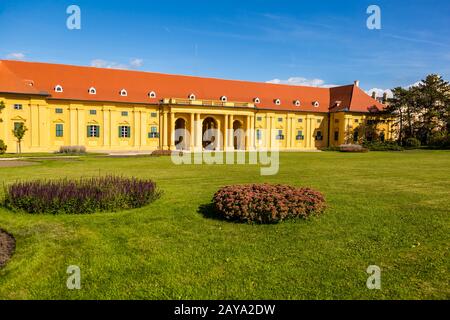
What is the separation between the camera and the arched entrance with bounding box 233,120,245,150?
55844 millimetres

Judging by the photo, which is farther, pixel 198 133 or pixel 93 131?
pixel 198 133

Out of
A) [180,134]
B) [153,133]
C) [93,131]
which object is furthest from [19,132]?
[180,134]

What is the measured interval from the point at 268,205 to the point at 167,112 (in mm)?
42815

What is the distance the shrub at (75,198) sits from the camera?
32.9 ft

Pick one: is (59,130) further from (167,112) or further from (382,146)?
(382,146)

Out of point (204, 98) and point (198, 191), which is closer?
point (198, 191)

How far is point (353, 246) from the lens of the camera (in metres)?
7.39

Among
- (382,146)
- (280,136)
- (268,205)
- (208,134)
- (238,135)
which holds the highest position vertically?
(208,134)

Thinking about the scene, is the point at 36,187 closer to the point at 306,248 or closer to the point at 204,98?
the point at 306,248

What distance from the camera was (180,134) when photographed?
52500mm
